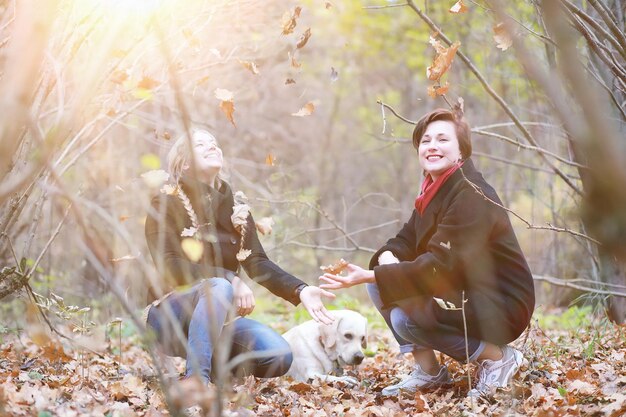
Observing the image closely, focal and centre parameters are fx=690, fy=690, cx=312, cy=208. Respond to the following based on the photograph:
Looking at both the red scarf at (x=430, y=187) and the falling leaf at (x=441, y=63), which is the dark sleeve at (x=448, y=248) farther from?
the falling leaf at (x=441, y=63)

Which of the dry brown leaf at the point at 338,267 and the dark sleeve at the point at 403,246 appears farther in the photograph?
the dark sleeve at the point at 403,246

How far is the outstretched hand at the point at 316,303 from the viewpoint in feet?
12.4

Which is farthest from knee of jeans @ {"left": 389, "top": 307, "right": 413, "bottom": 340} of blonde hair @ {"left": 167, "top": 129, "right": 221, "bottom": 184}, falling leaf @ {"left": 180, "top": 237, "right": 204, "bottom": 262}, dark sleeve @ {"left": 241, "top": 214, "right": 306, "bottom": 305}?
blonde hair @ {"left": 167, "top": 129, "right": 221, "bottom": 184}

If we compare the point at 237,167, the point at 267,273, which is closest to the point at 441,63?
the point at 267,273

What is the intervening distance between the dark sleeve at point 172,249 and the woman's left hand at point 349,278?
730mm

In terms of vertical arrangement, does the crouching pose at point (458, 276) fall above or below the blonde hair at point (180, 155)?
below

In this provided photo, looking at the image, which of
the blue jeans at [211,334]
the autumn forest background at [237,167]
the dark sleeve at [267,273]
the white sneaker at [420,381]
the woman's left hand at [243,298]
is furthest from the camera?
the dark sleeve at [267,273]

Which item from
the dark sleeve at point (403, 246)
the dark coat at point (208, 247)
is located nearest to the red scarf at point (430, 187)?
the dark sleeve at point (403, 246)

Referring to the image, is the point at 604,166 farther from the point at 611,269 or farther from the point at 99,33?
the point at 611,269

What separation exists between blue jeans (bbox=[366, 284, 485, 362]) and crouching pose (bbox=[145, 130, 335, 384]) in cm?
40

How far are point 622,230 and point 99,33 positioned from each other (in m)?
3.88

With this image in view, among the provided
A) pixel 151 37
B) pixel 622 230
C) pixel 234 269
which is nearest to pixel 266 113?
pixel 151 37

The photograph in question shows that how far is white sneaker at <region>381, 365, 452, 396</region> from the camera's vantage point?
12.7 feet

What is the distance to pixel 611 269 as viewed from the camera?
606 centimetres
